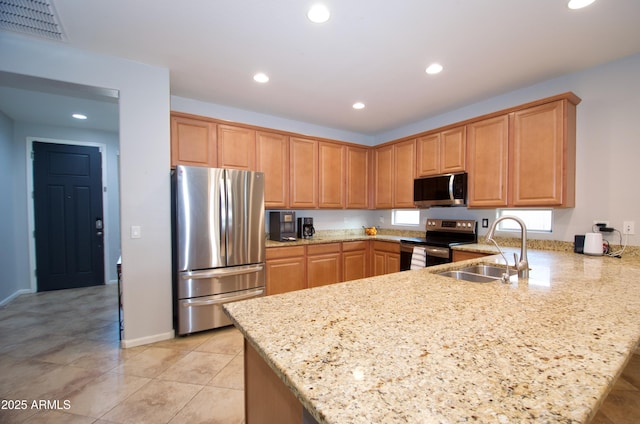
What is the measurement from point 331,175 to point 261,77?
1785 mm

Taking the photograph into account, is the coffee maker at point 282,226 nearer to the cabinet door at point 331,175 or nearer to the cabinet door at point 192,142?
the cabinet door at point 331,175

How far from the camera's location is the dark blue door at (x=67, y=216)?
4.18 meters

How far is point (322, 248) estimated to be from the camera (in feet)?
12.1

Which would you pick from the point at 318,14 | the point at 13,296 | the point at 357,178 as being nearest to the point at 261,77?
the point at 318,14

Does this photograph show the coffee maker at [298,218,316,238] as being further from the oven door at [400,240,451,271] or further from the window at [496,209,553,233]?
the window at [496,209,553,233]

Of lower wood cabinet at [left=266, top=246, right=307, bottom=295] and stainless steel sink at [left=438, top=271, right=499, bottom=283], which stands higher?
stainless steel sink at [left=438, top=271, right=499, bottom=283]

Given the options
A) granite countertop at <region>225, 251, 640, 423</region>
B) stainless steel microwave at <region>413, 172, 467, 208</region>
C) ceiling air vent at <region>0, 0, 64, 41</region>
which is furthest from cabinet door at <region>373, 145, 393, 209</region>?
ceiling air vent at <region>0, 0, 64, 41</region>

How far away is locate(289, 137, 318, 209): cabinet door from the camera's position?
12.4ft

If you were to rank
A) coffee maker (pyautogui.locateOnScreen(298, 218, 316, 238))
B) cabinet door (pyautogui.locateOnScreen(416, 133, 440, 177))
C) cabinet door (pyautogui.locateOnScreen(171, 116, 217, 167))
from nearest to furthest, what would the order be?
cabinet door (pyautogui.locateOnScreen(171, 116, 217, 167)) < cabinet door (pyautogui.locateOnScreen(416, 133, 440, 177)) < coffee maker (pyautogui.locateOnScreen(298, 218, 316, 238))

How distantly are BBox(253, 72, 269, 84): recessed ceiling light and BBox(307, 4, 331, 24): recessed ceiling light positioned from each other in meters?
0.93

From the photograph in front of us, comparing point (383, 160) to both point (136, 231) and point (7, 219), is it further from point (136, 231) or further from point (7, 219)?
point (7, 219)

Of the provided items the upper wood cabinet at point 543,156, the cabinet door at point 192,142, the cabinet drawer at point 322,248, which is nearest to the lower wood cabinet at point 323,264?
the cabinet drawer at point 322,248

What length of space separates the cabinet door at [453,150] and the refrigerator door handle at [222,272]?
101 inches

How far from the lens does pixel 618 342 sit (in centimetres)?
81
